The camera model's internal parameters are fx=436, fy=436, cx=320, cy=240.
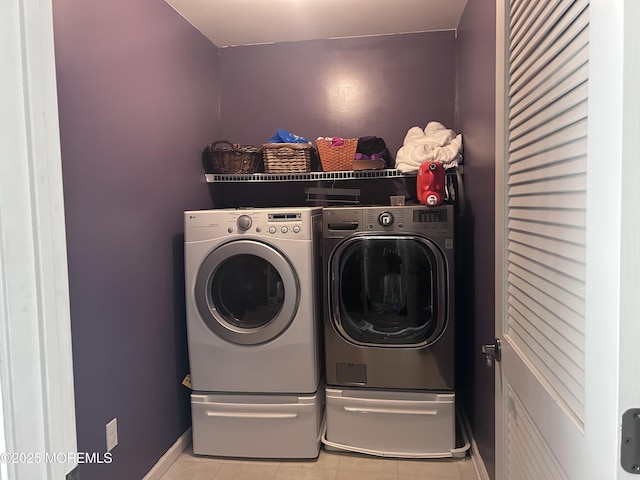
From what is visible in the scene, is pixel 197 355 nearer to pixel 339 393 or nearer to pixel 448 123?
pixel 339 393

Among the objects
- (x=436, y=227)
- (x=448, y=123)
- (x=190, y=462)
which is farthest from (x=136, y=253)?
(x=448, y=123)

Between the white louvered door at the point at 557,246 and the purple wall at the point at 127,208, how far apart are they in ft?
4.53

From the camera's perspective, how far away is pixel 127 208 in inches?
71.8

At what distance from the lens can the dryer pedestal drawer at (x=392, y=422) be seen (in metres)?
2.10

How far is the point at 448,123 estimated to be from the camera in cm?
268

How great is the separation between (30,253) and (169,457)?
1.90 metres

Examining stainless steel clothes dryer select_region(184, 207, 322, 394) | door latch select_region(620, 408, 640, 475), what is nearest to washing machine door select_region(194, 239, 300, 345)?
stainless steel clothes dryer select_region(184, 207, 322, 394)

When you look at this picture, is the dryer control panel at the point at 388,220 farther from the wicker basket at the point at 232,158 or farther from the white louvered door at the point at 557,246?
the white louvered door at the point at 557,246

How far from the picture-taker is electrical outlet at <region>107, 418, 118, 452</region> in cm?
167

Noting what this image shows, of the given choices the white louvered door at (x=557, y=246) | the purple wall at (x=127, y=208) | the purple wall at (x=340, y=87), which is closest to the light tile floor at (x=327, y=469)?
the purple wall at (x=127, y=208)

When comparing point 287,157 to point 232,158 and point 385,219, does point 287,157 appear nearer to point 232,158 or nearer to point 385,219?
point 232,158

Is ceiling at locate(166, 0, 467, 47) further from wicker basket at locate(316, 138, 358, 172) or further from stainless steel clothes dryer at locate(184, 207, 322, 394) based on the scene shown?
stainless steel clothes dryer at locate(184, 207, 322, 394)

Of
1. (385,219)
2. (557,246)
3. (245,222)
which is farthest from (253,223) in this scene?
(557,246)

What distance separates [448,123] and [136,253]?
193 centimetres
